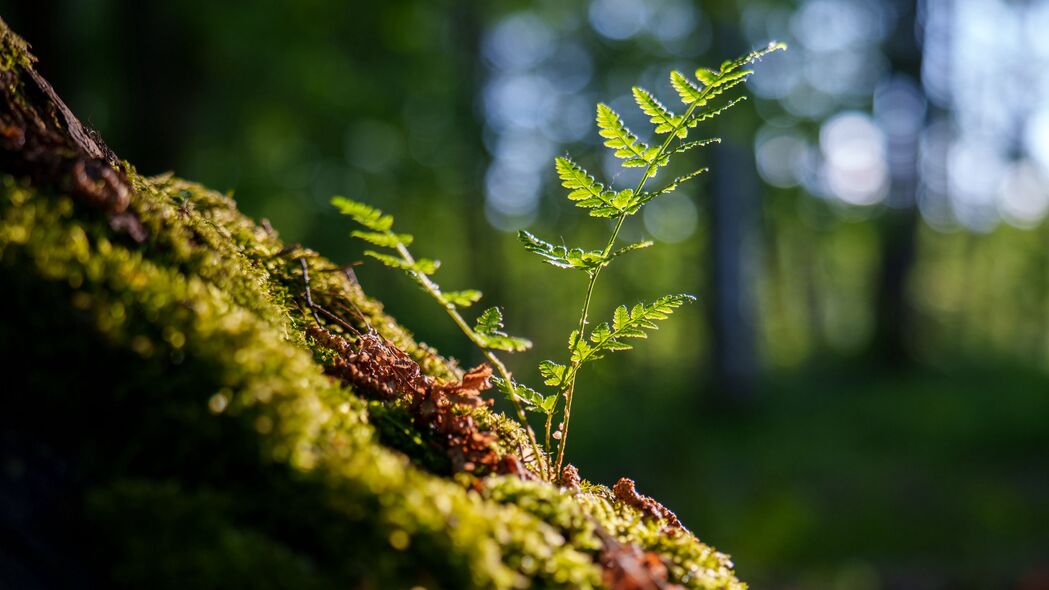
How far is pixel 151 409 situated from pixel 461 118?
14.5 m

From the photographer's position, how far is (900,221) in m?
15.1

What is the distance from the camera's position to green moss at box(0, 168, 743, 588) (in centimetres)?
99

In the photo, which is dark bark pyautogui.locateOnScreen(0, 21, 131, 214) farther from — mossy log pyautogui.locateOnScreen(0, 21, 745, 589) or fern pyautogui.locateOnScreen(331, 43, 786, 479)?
fern pyautogui.locateOnScreen(331, 43, 786, 479)

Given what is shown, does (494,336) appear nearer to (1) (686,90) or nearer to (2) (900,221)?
(1) (686,90)

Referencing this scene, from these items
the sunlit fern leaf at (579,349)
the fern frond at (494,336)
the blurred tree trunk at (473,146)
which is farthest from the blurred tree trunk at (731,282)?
the fern frond at (494,336)

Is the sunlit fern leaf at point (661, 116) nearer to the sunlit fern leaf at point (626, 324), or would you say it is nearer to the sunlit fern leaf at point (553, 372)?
the sunlit fern leaf at point (626, 324)

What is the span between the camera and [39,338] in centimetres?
104

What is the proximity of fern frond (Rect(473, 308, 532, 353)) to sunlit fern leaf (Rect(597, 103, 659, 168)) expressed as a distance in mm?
468

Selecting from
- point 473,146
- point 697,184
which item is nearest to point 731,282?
point 697,184

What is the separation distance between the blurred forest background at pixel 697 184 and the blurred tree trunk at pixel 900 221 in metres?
0.05

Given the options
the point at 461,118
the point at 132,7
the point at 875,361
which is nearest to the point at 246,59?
the point at 132,7

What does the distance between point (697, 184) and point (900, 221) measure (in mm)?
4486

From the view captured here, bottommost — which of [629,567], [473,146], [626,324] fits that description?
[629,567]

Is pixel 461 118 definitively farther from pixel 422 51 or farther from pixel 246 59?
pixel 246 59
